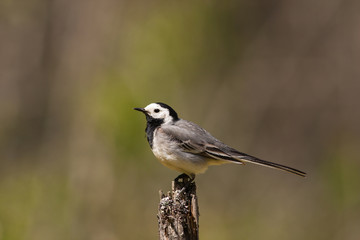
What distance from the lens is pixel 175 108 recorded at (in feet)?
25.8

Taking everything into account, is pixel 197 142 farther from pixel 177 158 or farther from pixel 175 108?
pixel 175 108

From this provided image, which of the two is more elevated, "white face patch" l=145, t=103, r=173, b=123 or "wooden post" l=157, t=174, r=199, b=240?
"white face patch" l=145, t=103, r=173, b=123

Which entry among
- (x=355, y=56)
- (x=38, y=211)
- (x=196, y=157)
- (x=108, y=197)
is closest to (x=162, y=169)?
(x=108, y=197)

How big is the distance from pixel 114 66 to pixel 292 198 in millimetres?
3211

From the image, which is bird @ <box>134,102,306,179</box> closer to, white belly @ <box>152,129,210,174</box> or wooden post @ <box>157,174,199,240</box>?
white belly @ <box>152,129,210,174</box>

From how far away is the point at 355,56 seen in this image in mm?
9438

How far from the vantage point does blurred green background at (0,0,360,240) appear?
6.93 m

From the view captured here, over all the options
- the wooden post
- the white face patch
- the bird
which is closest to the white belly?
the bird

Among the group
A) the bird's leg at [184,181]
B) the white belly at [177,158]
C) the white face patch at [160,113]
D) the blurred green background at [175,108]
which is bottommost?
the bird's leg at [184,181]

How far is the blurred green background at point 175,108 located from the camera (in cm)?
693

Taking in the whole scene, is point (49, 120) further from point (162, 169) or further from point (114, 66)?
point (162, 169)

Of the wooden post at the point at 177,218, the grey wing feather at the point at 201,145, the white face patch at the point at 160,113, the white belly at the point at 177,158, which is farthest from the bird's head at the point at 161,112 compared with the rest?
the wooden post at the point at 177,218

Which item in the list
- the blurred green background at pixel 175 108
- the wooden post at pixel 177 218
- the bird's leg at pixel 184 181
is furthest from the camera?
the blurred green background at pixel 175 108

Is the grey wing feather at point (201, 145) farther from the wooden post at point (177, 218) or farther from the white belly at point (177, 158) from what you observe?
the wooden post at point (177, 218)
